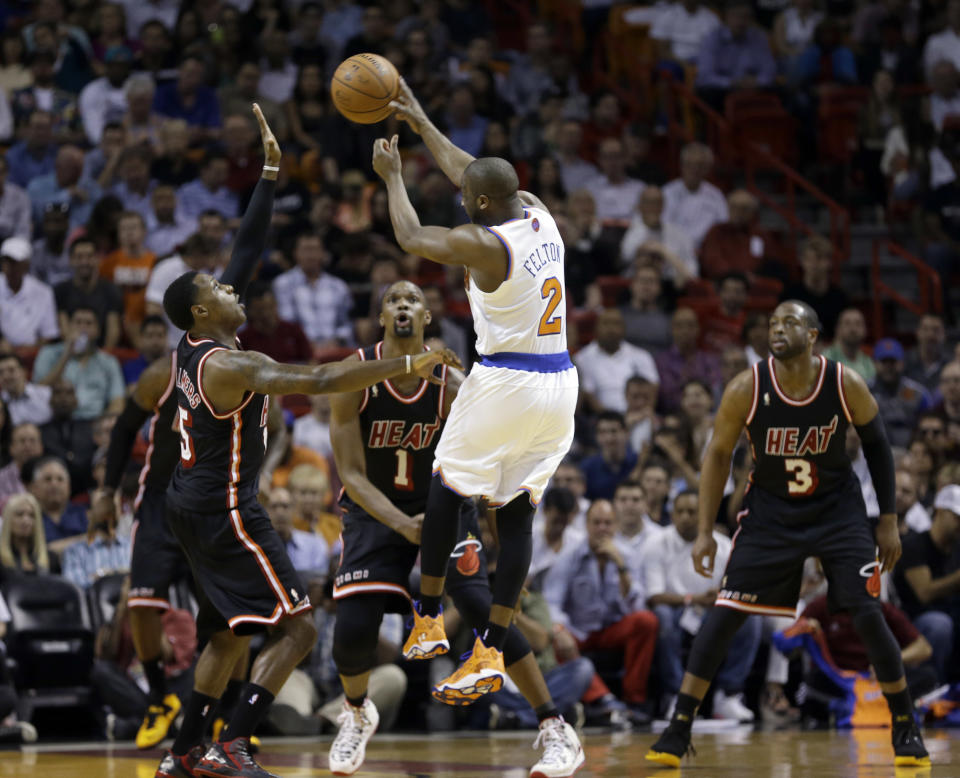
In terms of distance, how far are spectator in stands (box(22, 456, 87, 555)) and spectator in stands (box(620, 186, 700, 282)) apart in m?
6.00

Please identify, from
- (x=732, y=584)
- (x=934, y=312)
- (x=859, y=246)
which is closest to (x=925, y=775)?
(x=732, y=584)

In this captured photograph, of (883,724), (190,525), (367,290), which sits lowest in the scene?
(883,724)

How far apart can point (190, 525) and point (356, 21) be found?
11.3 m

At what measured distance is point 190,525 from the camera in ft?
22.3

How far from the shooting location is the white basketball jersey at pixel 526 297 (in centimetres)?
654

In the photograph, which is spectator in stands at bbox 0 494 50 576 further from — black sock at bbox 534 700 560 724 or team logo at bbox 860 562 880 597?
team logo at bbox 860 562 880 597

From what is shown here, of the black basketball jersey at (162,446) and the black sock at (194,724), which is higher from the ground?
the black basketball jersey at (162,446)

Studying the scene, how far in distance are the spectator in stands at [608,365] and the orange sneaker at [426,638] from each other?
626 cm

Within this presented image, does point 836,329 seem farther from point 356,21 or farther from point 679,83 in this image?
point 356,21

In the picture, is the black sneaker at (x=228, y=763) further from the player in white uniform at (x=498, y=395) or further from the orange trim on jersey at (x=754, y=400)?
the orange trim on jersey at (x=754, y=400)

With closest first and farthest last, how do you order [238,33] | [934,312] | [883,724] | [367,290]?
[883,724], [367,290], [934,312], [238,33]

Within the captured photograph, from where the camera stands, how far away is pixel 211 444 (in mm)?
6777

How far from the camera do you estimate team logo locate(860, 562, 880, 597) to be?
773 cm

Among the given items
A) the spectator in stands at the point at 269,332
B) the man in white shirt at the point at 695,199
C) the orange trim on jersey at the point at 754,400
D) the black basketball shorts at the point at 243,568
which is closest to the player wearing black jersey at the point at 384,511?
the black basketball shorts at the point at 243,568
